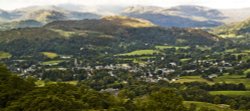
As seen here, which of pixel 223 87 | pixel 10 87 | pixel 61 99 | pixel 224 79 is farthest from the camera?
pixel 224 79

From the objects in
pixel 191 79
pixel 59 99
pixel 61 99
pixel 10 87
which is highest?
pixel 59 99

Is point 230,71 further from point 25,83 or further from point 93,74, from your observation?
point 25,83

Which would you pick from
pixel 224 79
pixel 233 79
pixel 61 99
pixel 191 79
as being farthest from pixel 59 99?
pixel 191 79

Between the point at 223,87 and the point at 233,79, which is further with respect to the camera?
the point at 233,79

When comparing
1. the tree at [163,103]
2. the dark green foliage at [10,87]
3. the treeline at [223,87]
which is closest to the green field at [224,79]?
the treeline at [223,87]

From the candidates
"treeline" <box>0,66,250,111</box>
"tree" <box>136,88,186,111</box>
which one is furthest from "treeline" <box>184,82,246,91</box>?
"tree" <box>136,88,186,111</box>

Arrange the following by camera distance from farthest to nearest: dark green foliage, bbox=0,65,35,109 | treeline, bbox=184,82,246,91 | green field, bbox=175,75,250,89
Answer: green field, bbox=175,75,250,89 → treeline, bbox=184,82,246,91 → dark green foliage, bbox=0,65,35,109

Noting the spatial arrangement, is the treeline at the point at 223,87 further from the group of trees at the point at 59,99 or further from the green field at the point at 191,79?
the group of trees at the point at 59,99

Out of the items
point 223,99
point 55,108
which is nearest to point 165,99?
point 55,108

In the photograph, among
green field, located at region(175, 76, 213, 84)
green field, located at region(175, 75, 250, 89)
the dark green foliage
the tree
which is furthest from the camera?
green field, located at region(175, 76, 213, 84)

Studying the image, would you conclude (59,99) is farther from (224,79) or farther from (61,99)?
(224,79)

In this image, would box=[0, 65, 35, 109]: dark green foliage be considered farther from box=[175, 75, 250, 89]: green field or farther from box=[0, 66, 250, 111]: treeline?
box=[175, 75, 250, 89]: green field

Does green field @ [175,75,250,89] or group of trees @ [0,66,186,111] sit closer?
group of trees @ [0,66,186,111]
